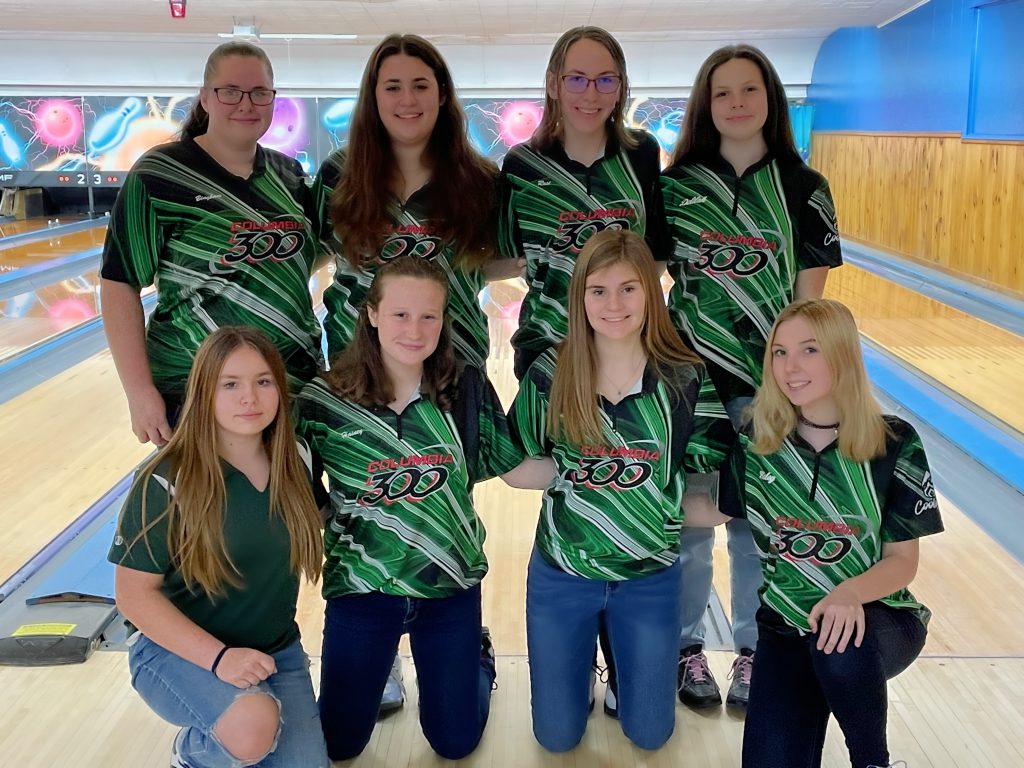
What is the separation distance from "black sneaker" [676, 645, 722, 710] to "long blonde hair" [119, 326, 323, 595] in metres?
0.65

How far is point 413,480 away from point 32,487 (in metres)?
1.71

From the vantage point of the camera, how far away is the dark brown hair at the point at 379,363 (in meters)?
1.52

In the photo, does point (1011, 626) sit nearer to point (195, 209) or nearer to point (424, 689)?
point (424, 689)

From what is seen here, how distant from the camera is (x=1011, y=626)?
6.61ft

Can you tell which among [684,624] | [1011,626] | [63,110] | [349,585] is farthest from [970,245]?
[63,110]

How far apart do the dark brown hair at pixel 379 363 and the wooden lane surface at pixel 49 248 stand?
5806 millimetres

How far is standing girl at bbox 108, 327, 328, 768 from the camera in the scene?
1358 mm

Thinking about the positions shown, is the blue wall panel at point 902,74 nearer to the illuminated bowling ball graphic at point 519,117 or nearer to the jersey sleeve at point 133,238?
the illuminated bowling ball graphic at point 519,117

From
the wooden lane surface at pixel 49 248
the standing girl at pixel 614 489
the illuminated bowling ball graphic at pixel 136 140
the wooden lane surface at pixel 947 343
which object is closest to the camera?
the standing girl at pixel 614 489

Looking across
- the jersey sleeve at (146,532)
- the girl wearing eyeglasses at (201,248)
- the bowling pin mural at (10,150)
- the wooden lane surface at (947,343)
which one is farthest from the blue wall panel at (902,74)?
the bowling pin mural at (10,150)

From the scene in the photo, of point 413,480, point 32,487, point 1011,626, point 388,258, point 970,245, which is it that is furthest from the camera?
point 970,245

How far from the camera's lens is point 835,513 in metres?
1.45

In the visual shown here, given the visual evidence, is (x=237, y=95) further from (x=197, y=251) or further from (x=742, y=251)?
(x=742, y=251)

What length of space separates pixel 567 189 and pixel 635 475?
482 millimetres
